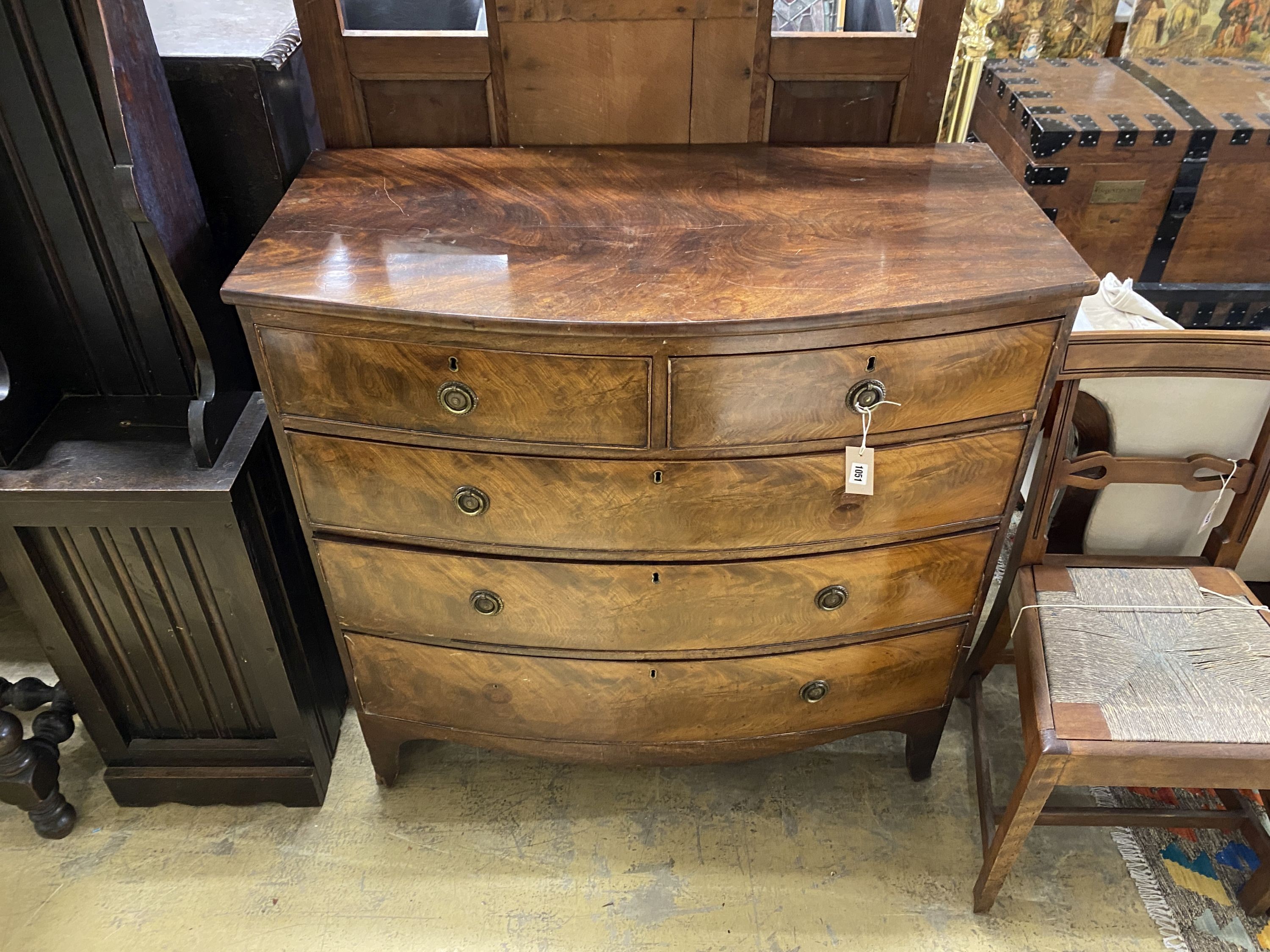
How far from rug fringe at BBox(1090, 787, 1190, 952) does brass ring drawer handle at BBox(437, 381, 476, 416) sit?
141 centimetres

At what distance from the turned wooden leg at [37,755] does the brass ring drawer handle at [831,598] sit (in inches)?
58.5

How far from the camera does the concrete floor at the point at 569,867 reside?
1.70m

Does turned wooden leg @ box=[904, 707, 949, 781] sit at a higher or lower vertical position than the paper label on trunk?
lower

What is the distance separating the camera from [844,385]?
50.0 inches

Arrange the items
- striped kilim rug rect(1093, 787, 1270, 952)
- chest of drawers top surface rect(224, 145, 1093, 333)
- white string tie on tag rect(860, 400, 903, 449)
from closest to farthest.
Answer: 1. chest of drawers top surface rect(224, 145, 1093, 333)
2. white string tie on tag rect(860, 400, 903, 449)
3. striped kilim rug rect(1093, 787, 1270, 952)

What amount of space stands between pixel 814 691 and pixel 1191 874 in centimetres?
82

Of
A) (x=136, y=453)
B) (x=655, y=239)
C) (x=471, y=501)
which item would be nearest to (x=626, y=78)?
(x=655, y=239)

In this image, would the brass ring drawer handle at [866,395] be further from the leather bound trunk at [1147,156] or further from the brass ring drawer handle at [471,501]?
the leather bound trunk at [1147,156]

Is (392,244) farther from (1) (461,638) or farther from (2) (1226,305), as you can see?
(2) (1226,305)

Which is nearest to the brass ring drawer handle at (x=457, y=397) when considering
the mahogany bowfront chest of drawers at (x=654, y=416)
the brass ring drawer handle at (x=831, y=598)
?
the mahogany bowfront chest of drawers at (x=654, y=416)

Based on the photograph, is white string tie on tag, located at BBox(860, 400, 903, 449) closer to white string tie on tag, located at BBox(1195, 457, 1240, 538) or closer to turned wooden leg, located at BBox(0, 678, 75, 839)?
white string tie on tag, located at BBox(1195, 457, 1240, 538)

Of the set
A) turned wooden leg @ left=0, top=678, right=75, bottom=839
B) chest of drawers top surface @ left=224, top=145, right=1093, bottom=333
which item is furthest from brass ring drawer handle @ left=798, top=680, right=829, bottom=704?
turned wooden leg @ left=0, top=678, right=75, bottom=839

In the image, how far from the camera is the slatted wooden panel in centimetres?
147

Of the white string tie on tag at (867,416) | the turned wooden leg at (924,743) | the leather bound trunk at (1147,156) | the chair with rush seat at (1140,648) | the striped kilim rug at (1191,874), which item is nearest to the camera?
the white string tie on tag at (867,416)
